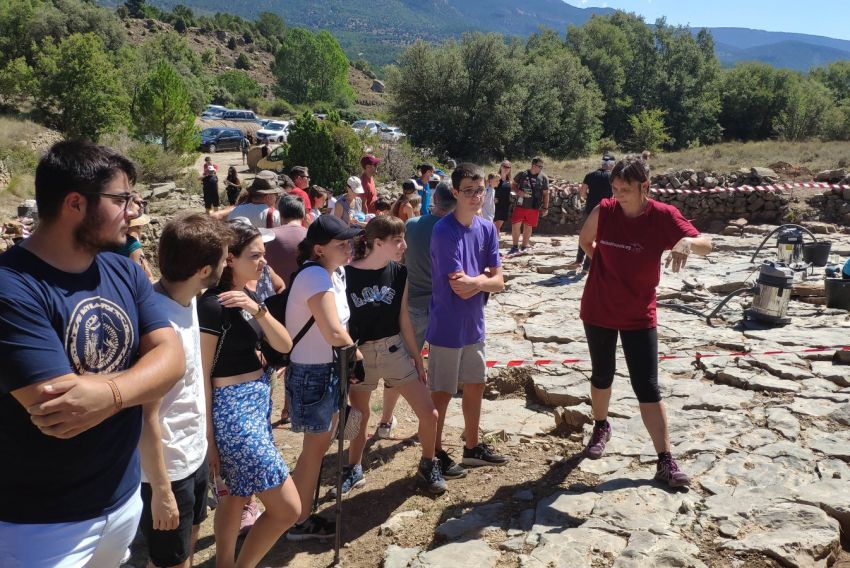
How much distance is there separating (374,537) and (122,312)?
2340 mm

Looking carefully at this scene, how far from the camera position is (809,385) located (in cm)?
552

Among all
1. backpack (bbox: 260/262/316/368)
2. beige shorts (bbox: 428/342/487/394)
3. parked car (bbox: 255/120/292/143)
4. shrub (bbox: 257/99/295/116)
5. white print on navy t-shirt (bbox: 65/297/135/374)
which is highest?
shrub (bbox: 257/99/295/116)

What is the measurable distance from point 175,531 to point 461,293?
2064 mm

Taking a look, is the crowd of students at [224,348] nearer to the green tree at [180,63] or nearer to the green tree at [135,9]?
the green tree at [180,63]

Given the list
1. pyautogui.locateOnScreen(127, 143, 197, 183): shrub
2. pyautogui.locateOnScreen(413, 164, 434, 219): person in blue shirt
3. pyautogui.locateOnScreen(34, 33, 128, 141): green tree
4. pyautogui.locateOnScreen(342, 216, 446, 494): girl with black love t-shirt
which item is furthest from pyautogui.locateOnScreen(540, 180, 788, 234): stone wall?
pyautogui.locateOnScreen(34, 33, 128, 141): green tree

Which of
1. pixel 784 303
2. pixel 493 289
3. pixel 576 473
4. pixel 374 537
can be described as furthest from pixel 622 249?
pixel 784 303

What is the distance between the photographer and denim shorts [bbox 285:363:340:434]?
3.46 m

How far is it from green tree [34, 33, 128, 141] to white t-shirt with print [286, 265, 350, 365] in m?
26.5

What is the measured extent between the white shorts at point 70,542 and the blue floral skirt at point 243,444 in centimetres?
81

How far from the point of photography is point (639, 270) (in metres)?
3.96

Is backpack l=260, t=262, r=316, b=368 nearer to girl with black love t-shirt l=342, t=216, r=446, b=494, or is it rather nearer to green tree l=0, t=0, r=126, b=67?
girl with black love t-shirt l=342, t=216, r=446, b=494

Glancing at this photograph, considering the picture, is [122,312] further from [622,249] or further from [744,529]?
[744,529]

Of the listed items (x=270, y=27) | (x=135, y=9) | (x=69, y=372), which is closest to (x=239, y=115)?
(x=69, y=372)

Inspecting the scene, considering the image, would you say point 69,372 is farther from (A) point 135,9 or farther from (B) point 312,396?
(A) point 135,9
